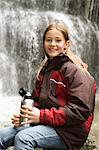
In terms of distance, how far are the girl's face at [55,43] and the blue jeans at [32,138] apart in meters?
0.57

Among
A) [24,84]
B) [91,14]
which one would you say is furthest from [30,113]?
[91,14]

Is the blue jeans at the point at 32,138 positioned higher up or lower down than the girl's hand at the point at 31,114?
lower down

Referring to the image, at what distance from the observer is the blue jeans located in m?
2.88

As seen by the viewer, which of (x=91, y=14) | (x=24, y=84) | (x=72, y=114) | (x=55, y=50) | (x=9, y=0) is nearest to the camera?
(x=72, y=114)

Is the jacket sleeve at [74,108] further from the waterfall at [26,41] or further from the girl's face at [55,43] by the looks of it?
the waterfall at [26,41]

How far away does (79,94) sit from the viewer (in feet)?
9.64

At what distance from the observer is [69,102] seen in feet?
9.74

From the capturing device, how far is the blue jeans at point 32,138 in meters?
2.88

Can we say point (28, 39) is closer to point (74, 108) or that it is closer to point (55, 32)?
point (55, 32)

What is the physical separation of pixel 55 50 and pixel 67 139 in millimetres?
668

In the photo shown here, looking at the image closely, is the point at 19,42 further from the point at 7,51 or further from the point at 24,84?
the point at 24,84

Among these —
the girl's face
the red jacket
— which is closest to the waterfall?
the girl's face

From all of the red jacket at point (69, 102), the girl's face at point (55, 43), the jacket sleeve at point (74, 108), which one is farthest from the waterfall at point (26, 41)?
the jacket sleeve at point (74, 108)

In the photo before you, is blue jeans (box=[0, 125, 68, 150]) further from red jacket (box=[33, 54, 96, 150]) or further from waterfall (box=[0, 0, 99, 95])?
waterfall (box=[0, 0, 99, 95])
